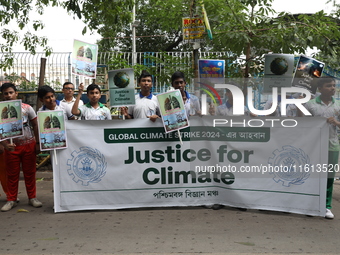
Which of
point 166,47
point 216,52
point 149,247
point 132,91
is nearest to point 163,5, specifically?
point 216,52

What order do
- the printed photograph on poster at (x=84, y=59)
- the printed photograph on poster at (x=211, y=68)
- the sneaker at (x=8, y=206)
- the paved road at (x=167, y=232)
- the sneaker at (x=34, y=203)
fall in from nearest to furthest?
the paved road at (x=167, y=232) < the printed photograph on poster at (x=84, y=59) < the sneaker at (x=8, y=206) < the sneaker at (x=34, y=203) < the printed photograph on poster at (x=211, y=68)

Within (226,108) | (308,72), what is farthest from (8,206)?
(308,72)

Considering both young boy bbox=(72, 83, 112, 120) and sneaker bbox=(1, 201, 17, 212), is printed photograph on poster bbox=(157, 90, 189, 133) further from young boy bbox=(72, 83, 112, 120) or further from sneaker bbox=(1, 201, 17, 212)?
sneaker bbox=(1, 201, 17, 212)

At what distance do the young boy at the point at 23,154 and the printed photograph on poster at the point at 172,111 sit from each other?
196cm

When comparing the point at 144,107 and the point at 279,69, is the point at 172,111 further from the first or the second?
the point at 279,69

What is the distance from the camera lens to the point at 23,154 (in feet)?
21.1

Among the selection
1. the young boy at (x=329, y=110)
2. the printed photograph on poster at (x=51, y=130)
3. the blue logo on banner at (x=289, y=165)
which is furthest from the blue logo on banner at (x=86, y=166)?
the young boy at (x=329, y=110)

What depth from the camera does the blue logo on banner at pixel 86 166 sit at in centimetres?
609

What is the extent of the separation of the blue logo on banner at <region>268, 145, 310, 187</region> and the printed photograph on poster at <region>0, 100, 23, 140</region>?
3534mm

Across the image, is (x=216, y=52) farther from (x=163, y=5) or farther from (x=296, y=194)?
(x=296, y=194)

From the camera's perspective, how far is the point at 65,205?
609 centimetres

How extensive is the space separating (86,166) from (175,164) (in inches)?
48.6

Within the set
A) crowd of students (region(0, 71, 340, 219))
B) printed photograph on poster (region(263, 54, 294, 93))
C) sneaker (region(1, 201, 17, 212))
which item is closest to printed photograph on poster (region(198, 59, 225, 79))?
crowd of students (region(0, 71, 340, 219))

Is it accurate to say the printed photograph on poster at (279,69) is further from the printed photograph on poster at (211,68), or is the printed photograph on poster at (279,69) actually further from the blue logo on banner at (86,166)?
the blue logo on banner at (86,166)
